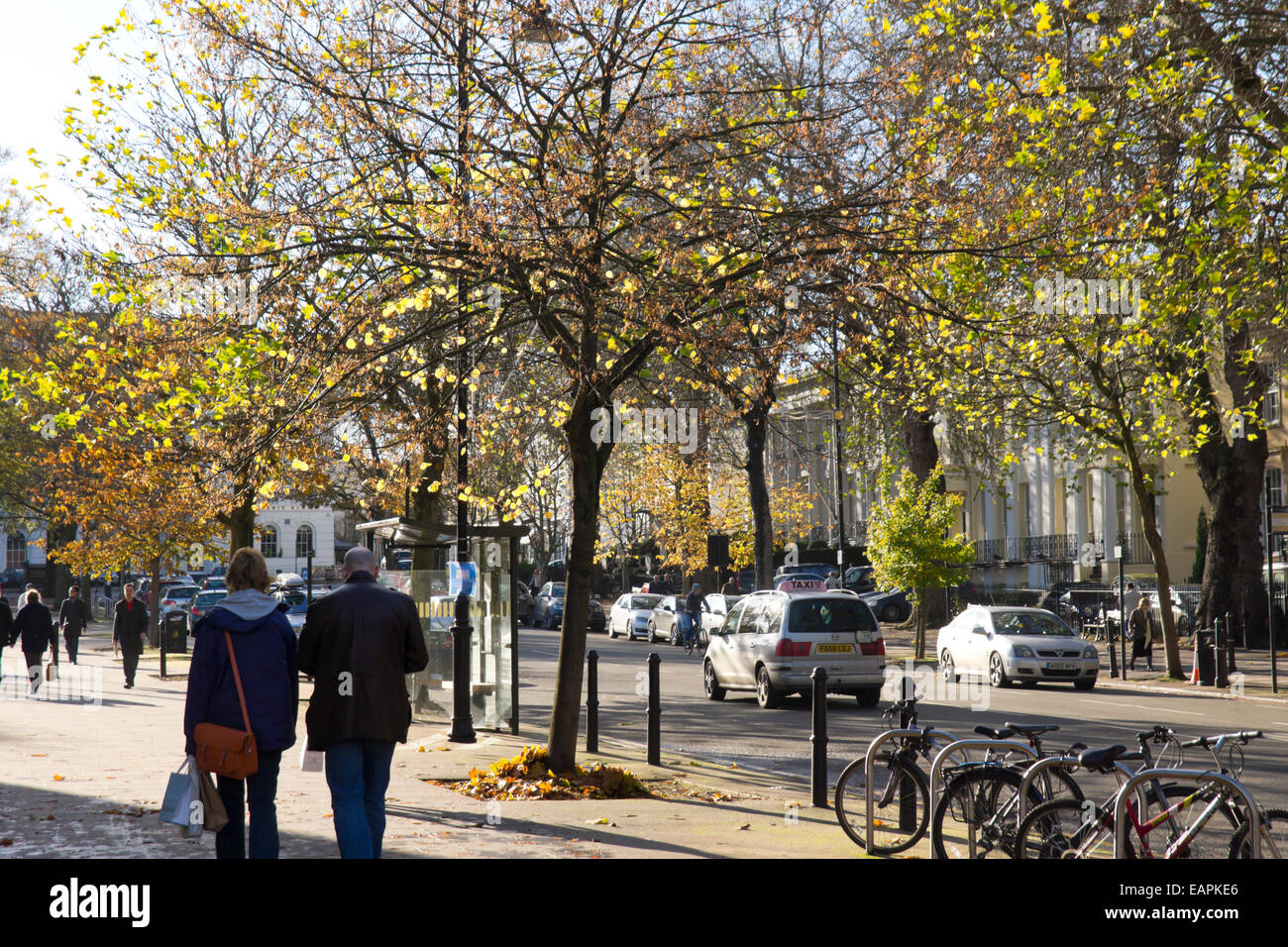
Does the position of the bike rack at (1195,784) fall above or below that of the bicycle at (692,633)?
above

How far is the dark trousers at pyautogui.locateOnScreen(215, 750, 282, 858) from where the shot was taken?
6359 mm

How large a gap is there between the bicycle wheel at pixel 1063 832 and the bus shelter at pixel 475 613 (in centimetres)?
851

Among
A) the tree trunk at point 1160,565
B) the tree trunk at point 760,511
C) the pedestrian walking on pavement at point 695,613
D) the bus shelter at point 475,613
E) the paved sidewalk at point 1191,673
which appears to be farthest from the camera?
the pedestrian walking on pavement at point 695,613

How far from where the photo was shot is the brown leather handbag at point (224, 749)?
6.16 metres

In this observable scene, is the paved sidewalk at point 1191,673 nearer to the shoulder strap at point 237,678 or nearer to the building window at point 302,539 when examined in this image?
the shoulder strap at point 237,678

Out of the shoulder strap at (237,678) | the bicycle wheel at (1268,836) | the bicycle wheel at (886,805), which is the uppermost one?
the shoulder strap at (237,678)

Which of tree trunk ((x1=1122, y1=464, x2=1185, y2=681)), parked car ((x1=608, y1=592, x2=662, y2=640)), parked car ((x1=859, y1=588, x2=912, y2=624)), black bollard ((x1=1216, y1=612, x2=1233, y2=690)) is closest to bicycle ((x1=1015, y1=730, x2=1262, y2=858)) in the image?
black bollard ((x1=1216, y1=612, x2=1233, y2=690))

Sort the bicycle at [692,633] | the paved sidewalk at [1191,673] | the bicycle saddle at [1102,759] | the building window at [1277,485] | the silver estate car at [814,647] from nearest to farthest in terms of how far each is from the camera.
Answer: the bicycle saddle at [1102,759]
the silver estate car at [814,647]
the paved sidewalk at [1191,673]
the bicycle at [692,633]
the building window at [1277,485]

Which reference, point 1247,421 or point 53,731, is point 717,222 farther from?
point 1247,421

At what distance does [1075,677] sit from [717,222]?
1537cm

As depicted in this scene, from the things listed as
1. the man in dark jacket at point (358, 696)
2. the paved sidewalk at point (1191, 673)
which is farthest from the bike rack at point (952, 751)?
the paved sidewalk at point (1191, 673)

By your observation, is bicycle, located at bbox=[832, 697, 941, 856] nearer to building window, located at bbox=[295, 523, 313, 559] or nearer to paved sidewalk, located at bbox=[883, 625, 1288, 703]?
paved sidewalk, located at bbox=[883, 625, 1288, 703]

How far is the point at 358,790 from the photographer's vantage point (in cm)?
673
